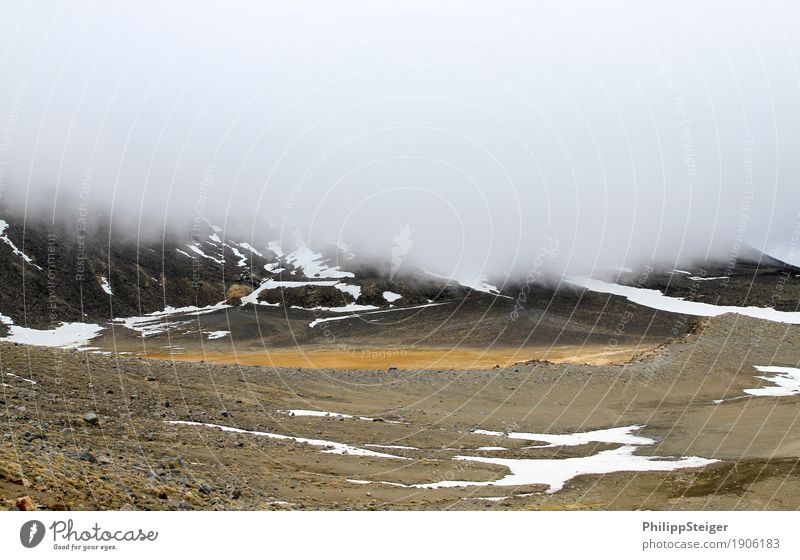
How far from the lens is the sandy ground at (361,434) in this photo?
47.6 ft

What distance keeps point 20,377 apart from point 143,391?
450cm

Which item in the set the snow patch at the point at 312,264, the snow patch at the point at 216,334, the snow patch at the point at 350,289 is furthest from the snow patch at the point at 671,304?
the snow patch at the point at 216,334

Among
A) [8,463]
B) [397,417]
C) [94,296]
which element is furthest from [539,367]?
[94,296]

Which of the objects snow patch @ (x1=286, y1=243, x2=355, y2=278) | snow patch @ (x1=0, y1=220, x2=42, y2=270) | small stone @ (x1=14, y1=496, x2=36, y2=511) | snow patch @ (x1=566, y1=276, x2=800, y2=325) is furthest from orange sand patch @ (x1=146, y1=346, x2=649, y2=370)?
small stone @ (x1=14, y1=496, x2=36, y2=511)

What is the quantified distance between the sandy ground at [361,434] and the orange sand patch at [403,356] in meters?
28.7

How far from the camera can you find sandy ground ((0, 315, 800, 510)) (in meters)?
14.5

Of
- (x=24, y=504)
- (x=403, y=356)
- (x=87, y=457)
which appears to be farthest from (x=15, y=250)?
(x=24, y=504)

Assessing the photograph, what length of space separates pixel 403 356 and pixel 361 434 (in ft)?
183

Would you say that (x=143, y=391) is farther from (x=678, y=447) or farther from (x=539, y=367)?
(x=539, y=367)

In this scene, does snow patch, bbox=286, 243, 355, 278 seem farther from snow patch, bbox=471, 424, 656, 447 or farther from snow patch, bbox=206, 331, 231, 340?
snow patch, bbox=471, 424, 656, 447

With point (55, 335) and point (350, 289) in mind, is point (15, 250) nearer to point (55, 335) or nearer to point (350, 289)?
point (55, 335)

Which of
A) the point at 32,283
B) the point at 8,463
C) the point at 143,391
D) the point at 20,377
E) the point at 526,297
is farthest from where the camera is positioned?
the point at 526,297

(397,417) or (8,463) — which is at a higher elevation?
(8,463)

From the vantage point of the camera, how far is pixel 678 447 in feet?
86.3
